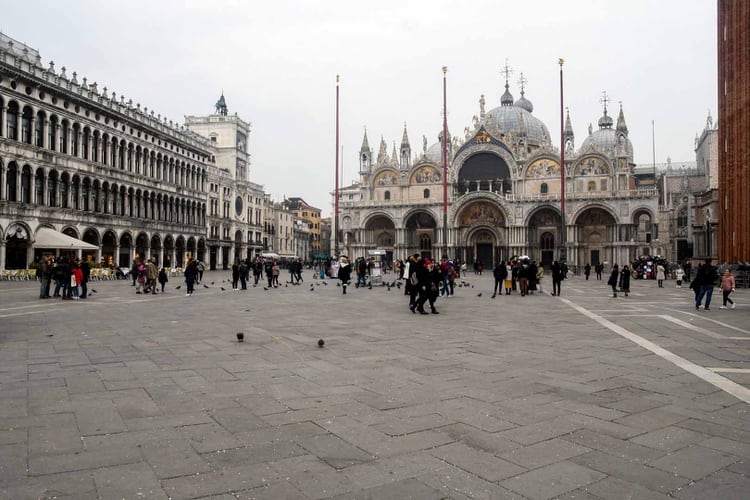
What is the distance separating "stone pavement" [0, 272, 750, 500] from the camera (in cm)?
374

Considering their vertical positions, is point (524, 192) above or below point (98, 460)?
above

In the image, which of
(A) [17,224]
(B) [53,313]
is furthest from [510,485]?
(A) [17,224]

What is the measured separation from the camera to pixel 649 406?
5609 mm

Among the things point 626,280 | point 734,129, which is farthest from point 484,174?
point 626,280

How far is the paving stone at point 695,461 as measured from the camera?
12.9ft

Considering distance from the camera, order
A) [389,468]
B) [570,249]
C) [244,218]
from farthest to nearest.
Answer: [244,218] < [570,249] < [389,468]

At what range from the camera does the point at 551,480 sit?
3777 millimetres

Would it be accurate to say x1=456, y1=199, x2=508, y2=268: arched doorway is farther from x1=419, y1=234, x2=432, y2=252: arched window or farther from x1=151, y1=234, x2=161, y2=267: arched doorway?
x1=151, y1=234, x2=161, y2=267: arched doorway

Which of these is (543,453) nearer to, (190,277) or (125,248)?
(190,277)

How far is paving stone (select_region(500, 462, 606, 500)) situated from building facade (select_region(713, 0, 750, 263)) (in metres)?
29.1

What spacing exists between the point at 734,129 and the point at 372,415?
104 feet

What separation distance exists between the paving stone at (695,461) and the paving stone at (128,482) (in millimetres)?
3538

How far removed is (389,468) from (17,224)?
36.6 metres

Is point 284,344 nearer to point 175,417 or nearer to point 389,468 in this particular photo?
point 175,417
